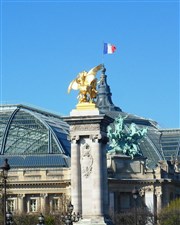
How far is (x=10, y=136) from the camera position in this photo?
16938 centimetres

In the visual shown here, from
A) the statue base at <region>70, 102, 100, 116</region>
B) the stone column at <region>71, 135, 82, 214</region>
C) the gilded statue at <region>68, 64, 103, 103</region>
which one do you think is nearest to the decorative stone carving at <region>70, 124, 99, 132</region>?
the stone column at <region>71, 135, 82, 214</region>

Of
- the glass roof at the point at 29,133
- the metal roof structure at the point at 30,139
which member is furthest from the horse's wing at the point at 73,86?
the glass roof at the point at 29,133

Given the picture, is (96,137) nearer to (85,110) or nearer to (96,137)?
(96,137)

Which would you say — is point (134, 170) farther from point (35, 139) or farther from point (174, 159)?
point (174, 159)

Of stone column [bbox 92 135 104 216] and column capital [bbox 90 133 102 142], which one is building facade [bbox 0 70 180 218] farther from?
column capital [bbox 90 133 102 142]

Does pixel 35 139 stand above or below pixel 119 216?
above

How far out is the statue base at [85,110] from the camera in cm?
8694

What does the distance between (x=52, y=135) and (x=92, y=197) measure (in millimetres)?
82809

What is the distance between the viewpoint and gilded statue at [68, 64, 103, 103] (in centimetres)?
8769

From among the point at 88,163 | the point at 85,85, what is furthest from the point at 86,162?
the point at 85,85

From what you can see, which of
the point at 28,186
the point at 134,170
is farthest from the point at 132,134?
the point at 28,186

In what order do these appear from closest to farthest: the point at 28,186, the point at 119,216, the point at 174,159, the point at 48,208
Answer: the point at 119,216 → the point at 48,208 → the point at 28,186 → the point at 174,159

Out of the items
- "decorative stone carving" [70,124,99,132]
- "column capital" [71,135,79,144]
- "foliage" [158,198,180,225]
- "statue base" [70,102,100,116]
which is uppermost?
"statue base" [70,102,100,116]

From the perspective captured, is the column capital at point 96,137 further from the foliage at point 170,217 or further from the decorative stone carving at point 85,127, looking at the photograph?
the foliage at point 170,217
